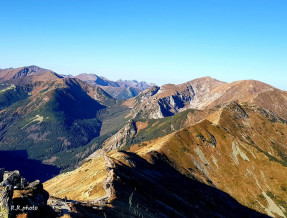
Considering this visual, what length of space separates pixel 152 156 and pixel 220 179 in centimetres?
6663

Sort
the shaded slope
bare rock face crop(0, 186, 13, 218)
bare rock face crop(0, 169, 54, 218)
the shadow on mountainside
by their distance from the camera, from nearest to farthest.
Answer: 1. bare rock face crop(0, 186, 13, 218)
2. bare rock face crop(0, 169, 54, 218)
3. the shaded slope
4. the shadow on mountainside

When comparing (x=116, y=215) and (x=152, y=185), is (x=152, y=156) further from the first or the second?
(x=116, y=215)

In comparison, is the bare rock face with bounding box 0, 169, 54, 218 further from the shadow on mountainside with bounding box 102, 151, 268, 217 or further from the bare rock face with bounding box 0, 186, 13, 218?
the shadow on mountainside with bounding box 102, 151, 268, 217

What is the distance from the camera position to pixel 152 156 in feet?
563

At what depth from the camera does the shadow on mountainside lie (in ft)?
240

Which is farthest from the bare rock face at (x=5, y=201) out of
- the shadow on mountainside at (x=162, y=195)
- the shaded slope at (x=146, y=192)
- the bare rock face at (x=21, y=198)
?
the shadow on mountainside at (x=162, y=195)

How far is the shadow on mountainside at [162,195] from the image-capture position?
73.3 meters

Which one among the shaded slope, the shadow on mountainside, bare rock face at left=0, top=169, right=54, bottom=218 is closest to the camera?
bare rock face at left=0, top=169, right=54, bottom=218

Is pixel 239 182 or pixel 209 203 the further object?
pixel 239 182

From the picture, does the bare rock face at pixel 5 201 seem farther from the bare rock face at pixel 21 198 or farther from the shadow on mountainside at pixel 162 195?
the shadow on mountainside at pixel 162 195

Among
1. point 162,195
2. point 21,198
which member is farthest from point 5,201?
point 162,195

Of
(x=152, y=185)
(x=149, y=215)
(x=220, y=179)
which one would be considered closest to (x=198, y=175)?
(x=220, y=179)

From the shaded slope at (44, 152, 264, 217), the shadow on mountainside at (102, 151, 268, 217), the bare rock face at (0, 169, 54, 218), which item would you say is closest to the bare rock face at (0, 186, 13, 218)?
the bare rock face at (0, 169, 54, 218)

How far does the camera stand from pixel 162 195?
105 m
